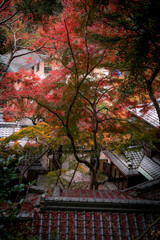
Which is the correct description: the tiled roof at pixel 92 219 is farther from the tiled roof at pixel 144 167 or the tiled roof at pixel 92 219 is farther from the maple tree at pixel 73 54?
the tiled roof at pixel 144 167

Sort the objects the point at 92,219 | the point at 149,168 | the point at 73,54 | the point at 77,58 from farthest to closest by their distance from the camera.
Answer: the point at 149,168, the point at 77,58, the point at 73,54, the point at 92,219

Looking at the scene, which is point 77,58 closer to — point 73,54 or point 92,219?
point 73,54

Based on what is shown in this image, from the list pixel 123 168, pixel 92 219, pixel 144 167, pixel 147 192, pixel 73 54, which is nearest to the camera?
pixel 92 219

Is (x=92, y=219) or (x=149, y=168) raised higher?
(x=92, y=219)

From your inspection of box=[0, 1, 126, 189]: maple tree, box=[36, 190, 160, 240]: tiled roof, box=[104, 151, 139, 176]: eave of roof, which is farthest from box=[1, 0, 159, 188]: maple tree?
box=[104, 151, 139, 176]: eave of roof

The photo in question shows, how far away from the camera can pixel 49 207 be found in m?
5.51

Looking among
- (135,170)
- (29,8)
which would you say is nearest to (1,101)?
(29,8)

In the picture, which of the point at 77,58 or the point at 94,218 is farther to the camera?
the point at 77,58

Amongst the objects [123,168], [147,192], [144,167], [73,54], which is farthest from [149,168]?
[73,54]

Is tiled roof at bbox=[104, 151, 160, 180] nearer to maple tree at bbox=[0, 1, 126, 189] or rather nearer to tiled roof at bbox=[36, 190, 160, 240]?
maple tree at bbox=[0, 1, 126, 189]

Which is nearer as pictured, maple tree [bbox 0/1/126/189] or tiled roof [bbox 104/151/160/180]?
maple tree [bbox 0/1/126/189]

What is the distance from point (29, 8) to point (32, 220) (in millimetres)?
8677

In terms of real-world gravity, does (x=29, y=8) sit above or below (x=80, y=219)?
above

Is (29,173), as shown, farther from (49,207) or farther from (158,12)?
(158,12)
